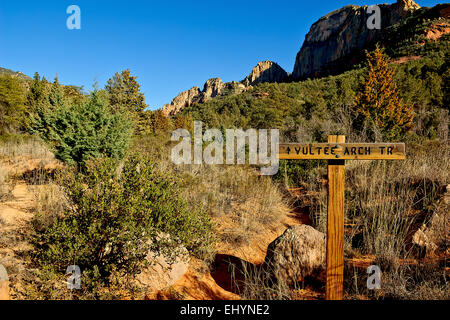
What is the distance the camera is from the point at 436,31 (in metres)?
37.2

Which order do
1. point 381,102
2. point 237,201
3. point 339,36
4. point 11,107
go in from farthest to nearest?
point 339,36
point 11,107
point 381,102
point 237,201

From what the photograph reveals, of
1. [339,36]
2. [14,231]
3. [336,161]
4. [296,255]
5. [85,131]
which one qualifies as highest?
[339,36]

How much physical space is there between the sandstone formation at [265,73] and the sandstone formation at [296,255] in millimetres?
107256

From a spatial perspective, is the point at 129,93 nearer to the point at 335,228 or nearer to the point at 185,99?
the point at 335,228

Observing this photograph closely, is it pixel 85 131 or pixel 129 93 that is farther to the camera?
pixel 129 93

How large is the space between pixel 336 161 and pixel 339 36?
98.1 m

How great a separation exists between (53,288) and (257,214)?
3348 millimetres

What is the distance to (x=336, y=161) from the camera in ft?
7.07

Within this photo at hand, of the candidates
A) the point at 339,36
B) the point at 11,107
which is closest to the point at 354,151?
the point at 11,107

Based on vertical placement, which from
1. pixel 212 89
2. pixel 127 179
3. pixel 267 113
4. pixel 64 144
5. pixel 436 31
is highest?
pixel 212 89

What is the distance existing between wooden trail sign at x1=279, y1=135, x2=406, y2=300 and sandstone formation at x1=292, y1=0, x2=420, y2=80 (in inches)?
2868

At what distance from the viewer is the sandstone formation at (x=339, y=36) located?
62.0 meters

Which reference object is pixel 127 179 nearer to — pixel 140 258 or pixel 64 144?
pixel 140 258
